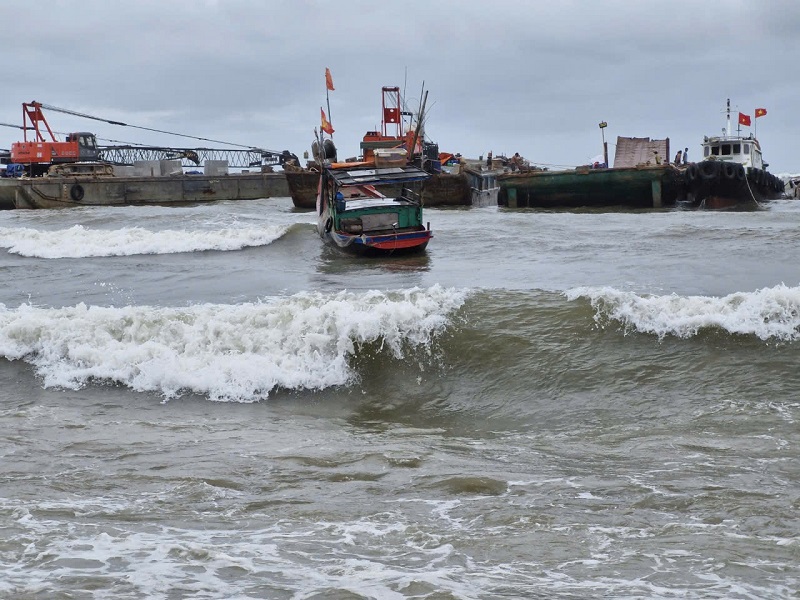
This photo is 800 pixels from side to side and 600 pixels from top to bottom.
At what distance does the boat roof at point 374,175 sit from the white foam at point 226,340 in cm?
939

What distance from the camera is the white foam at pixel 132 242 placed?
78.5 feet

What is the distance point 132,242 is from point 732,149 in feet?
87.6

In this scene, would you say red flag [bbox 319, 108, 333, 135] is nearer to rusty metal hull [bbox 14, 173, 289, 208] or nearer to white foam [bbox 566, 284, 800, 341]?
white foam [bbox 566, 284, 800, 341]

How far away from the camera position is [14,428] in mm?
7676

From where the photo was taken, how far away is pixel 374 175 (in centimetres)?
2092

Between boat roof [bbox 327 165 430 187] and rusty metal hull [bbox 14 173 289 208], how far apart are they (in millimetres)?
29112

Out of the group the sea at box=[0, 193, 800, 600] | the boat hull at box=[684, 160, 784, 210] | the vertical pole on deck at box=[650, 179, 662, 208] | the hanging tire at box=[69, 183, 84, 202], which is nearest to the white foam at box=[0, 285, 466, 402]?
the sea at box=[0, 193, 800, 600]

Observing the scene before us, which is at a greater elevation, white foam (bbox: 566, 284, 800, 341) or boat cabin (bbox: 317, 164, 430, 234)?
boat cabin (bbox: 317, 164, 430, 234)

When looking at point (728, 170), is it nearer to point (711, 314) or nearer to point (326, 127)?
point (326, 127)

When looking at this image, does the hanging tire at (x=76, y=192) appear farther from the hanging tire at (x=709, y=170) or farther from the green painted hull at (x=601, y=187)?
the hanging tire at (x=709, y=170)

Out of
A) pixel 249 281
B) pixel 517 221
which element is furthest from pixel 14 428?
pixel 517 221

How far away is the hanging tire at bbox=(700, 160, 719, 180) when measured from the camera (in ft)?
117

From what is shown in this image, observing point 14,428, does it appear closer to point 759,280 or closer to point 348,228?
point 759,280

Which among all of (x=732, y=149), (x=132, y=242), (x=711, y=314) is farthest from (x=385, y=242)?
(x=732, y=149)
